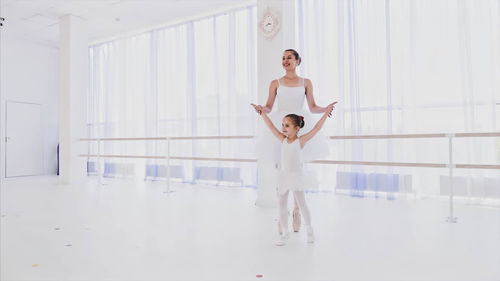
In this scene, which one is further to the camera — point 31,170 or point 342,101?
point 31,170

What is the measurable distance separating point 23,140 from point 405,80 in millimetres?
7088

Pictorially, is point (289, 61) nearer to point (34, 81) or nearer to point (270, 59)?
point (270, 59)

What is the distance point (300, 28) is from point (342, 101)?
113cm

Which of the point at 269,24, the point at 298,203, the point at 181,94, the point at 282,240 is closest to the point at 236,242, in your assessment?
the point at 282,240

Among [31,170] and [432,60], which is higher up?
[432,60]

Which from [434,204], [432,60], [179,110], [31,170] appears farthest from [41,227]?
[31,170]

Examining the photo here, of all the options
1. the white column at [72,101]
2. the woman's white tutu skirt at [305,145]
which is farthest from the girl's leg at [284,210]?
the white column at [72,101]

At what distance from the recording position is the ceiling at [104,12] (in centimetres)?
484

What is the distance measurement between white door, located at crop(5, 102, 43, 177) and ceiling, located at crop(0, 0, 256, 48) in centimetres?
152

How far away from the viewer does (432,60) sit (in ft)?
11.4

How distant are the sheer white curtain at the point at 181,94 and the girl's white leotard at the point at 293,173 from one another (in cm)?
268

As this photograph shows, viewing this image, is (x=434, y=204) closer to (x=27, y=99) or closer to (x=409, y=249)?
(x=409, y=249)

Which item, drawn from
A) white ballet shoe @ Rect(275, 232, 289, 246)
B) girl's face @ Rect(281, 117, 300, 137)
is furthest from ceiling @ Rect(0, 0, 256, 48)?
white ballet shoe @ Rect(275, 232, 289, 246)

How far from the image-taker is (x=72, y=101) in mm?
5379
